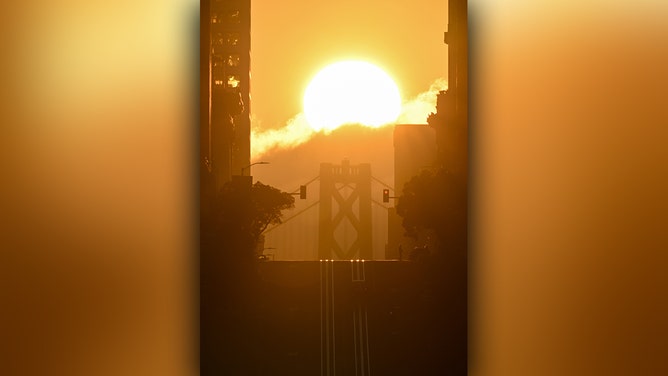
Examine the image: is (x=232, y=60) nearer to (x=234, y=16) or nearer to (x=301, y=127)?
(x=234, y=16)

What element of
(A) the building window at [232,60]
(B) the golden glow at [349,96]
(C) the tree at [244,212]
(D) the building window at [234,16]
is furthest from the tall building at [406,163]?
(D) the building window at [234,16]

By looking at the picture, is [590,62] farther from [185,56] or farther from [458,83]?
[185,56]

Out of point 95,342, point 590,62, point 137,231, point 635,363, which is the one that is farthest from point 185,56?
point 635,363

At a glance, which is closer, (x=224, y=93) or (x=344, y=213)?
(x=344, y=213)

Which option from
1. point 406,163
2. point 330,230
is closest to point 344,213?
point 330,230

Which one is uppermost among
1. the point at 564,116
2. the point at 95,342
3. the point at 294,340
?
the point at 564,116

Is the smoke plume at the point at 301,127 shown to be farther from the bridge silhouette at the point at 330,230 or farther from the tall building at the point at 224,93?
the bridge silhouette at the point at 330,230
